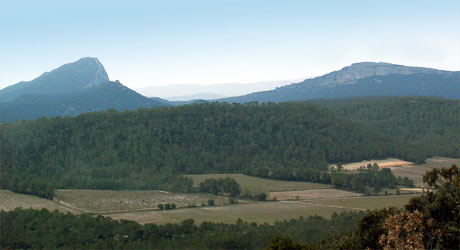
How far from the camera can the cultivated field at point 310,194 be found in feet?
203

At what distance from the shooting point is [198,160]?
87.0 meters

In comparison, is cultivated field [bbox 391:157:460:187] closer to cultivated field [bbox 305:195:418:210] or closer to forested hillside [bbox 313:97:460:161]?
forested hillside [bbox 313:97:460:161]

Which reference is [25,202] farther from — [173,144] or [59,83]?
[59,83]

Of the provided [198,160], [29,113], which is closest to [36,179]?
Result: [198,160]

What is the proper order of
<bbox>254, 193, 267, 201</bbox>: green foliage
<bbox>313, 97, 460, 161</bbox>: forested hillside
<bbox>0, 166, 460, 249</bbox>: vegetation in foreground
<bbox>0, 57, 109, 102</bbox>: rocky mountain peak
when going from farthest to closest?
<bbox>0, 57, 109, 102</bbox>: rocky mountain peak
<bbox>313, 97, 460, 161</bbox>: forested hillside
<bbox>254, 193, 267, 201</bbox>: green foliage
<bbox>0, 166, 460, 249</bbox>: vegetation in foreground

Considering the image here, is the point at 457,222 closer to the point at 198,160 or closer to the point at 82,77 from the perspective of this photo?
the point at 198,160

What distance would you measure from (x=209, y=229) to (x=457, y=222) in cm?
2575

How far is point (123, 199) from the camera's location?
194 ft

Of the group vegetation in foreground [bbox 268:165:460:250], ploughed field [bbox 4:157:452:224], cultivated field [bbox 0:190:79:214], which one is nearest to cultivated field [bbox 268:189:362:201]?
ploughed field [bbox 4:157:452:224]

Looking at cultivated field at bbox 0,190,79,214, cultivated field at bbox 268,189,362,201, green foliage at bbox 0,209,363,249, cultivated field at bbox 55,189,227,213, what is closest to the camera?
green foliage at bbox 0,209,363,249

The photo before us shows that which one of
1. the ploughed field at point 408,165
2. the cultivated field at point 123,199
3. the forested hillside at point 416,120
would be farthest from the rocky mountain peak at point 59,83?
the ploughed field at point 408,165

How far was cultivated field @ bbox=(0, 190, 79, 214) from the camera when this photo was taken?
50.4 meters

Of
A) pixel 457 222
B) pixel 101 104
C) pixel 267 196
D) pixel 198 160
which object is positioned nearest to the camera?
pixel 457 222

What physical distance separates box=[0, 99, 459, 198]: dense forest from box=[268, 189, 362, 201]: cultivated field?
301 inches
